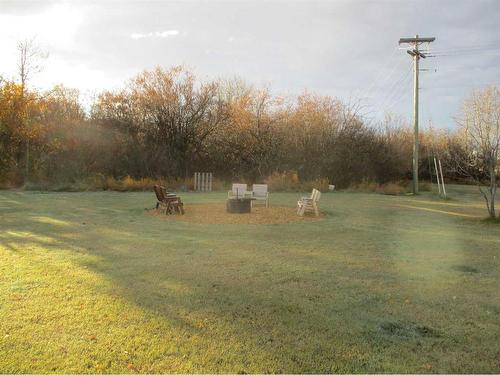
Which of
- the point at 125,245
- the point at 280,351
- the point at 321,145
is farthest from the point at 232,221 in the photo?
the point at 321,145

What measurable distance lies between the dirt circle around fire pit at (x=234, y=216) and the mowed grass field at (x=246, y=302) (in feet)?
6.80

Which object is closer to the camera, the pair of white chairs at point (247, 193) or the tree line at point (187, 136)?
the pair of white chairs at point (247, 193)

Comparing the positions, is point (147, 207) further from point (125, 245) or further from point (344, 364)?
point (344, 364)

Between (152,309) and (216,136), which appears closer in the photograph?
(152,309)

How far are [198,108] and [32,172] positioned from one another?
9.83 meters

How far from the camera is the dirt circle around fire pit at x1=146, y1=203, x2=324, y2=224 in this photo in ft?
34.8

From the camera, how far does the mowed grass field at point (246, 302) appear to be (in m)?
3.20

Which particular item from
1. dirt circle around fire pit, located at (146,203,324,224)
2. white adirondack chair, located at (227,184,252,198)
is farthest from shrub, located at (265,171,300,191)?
white adirondack chair, located at (227,184,252,198)

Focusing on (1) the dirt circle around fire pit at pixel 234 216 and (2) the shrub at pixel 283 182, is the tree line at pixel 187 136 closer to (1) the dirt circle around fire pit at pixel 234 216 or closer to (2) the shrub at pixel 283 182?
(2) the shrub at pixel 283 182

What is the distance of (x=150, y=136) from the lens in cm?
2586

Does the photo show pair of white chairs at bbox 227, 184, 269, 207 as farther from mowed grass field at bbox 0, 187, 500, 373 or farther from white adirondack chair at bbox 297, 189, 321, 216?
mowed grass field at bbox 0, 187, 500, 373

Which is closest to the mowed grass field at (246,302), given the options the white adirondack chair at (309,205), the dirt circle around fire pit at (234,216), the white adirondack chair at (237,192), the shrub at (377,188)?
the dirt circle around fire pit at (234,216)

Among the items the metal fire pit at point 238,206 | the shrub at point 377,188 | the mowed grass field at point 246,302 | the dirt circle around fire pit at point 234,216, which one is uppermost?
the shrub at point 377,188

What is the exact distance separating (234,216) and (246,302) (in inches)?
278
